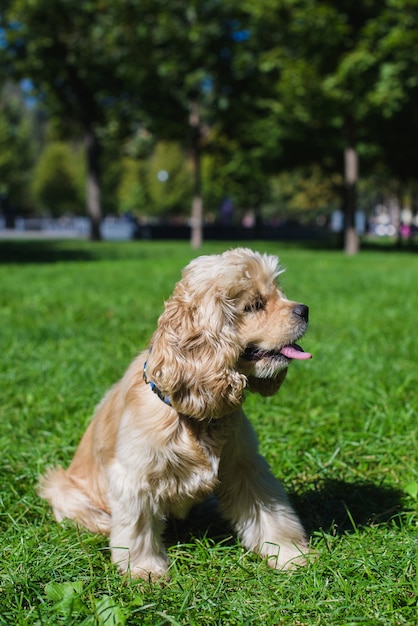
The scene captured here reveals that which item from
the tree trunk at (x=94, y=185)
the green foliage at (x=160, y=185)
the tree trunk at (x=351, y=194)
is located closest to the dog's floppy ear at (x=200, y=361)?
the tree trunk at (x=351, y=194)

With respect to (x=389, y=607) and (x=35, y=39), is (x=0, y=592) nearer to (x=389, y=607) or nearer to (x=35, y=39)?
(x=389, y=607)

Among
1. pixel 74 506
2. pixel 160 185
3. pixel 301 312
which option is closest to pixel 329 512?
pixel 301 312

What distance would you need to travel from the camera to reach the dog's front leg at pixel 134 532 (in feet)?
9.70

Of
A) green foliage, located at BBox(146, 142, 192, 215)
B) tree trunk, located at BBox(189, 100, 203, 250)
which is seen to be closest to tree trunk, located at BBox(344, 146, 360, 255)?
tree trunk, located at BBox(189, 100, 203, 250)

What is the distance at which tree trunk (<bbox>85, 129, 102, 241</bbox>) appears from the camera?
1362 inches

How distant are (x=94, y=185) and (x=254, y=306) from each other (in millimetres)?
33828

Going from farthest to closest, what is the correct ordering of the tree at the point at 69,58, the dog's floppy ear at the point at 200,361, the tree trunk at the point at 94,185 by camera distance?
the tree trunk at the point at 94,185 → the tree at the point at 69,58 → the dog's floppy ear at the point at 200,361

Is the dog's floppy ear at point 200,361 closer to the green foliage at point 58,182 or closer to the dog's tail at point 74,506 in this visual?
the dog's tail at point 74,506

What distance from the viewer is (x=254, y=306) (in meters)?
3.04

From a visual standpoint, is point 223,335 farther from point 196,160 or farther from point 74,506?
point 196,160

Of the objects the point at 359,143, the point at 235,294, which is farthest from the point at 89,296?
the point at 359,143

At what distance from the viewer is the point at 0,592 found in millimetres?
2629

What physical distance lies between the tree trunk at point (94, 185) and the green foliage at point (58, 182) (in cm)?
3632

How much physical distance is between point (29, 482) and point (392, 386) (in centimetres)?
302
